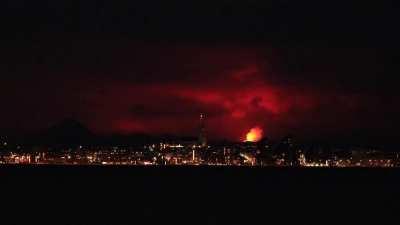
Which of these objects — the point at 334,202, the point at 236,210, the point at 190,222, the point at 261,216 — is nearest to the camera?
the point at 190,222

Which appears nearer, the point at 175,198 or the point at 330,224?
the point at 330,224

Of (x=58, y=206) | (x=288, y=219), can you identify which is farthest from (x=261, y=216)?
(x=58, y=206)

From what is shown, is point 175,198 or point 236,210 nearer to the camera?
point 236,210

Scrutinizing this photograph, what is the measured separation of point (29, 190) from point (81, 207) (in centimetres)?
2954

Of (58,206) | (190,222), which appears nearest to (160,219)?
(190,222)

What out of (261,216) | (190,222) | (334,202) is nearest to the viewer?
(190,222)

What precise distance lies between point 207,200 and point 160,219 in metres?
22.7

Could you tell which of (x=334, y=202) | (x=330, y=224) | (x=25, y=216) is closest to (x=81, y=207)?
(x=25, y=216)

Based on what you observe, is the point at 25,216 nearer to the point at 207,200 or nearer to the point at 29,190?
the point at 207,200

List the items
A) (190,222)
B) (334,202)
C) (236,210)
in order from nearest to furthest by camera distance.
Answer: (190,222) < (236,210) < (334,202)

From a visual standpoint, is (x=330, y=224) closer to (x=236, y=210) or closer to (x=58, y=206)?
(x=236, y=210)

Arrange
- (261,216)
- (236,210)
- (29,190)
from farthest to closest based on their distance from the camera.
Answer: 1. (29,190)
2. (236,210)
3. (261,216)

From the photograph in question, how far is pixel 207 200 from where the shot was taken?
91000 millimetres

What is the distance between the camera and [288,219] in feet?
232
